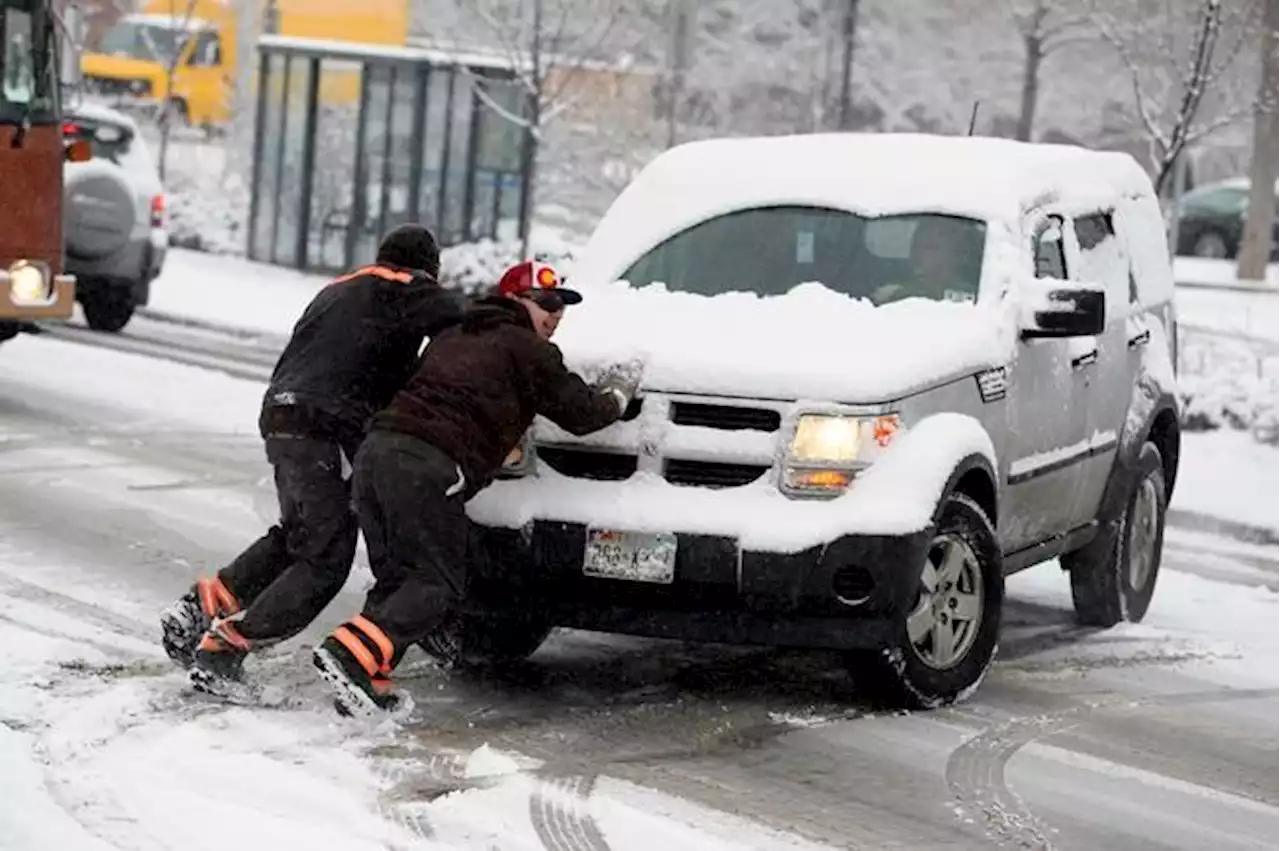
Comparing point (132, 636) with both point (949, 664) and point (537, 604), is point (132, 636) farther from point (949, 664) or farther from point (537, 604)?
point (949, 664)

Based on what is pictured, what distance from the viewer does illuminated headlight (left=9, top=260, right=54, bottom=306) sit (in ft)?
42.7

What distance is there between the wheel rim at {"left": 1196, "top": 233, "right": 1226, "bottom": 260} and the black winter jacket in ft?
99.5

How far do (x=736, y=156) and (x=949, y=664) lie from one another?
2.45 metres

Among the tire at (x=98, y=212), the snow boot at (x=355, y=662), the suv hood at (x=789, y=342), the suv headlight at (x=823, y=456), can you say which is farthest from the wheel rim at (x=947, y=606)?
the tire at (x=98, y=212)

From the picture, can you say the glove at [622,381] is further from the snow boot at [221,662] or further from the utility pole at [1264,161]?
the utility pole at [1264,161]

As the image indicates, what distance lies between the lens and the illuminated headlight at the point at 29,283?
1302 centimetres

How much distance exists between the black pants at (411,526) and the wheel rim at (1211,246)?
3068 cm

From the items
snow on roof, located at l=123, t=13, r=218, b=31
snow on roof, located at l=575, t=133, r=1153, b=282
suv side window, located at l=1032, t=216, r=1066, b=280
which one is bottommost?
suv side window, located at l=1032, t=216, r=1066, b=280

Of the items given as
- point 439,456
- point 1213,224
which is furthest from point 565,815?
point 1213,224

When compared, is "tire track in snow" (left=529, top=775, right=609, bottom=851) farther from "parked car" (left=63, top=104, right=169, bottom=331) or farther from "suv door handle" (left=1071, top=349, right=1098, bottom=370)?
"parked car" (left=63, top=104, right=169, bottom=331)

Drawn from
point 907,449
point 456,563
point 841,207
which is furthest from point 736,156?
point 456,563

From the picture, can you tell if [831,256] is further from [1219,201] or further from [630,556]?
[1219,201]

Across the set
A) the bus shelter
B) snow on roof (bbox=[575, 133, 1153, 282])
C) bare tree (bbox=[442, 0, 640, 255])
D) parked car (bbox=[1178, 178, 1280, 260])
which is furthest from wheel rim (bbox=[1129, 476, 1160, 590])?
parked car (bbox=[1178, 178, 1280, 260])

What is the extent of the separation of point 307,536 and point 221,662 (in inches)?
18.8
